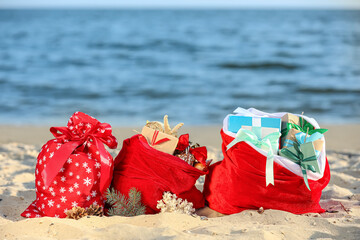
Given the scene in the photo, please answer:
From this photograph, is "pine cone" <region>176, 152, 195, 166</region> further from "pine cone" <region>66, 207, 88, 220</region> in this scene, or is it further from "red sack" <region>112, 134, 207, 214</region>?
"pine cone" <region>66, 207, 88, 220</region>

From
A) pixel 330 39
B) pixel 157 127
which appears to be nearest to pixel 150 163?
pixel 157 127

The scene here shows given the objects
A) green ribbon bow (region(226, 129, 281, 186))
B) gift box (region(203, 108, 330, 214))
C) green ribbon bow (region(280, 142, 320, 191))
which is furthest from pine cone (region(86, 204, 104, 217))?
green ribbon bow (region(280, 142, 320, 191))

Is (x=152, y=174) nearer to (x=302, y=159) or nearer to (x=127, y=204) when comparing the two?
(x=127, y=204)

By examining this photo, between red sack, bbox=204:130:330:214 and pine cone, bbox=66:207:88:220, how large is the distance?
38.1 inches

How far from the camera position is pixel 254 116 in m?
3.24

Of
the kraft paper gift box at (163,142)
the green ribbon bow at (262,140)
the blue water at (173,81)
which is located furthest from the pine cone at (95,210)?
the blue water at (173,81)

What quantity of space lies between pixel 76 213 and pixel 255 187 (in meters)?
1.23

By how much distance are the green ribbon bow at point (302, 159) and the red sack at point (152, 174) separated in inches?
23.8

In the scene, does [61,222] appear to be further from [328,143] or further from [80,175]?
[328,143]

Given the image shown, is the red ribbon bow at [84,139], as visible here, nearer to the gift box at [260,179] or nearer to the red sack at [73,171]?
the red sack at [73,171]

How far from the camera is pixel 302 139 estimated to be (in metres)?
3.15

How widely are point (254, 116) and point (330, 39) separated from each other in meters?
21.3

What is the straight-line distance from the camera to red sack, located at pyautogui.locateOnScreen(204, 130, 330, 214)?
3.11 m

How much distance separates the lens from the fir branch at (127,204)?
3.15 m
